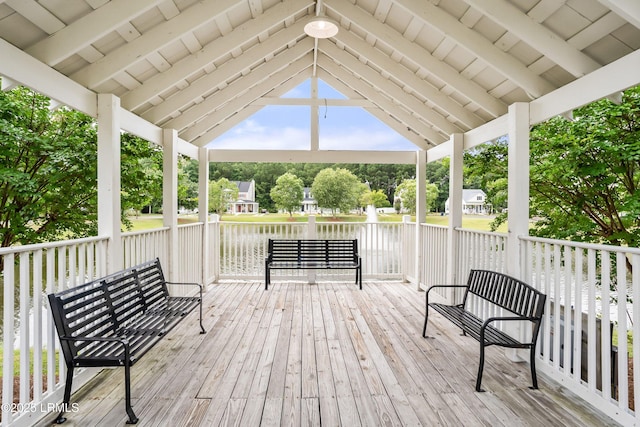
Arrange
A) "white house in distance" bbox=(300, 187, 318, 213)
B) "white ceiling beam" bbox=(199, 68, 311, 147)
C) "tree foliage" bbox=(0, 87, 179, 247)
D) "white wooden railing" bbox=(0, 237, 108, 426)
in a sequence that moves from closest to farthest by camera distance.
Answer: "white wooden railing" bbox=(0, 237, 108, 426) < "tree foliage" bbox=(0, 87, 179, 247) < "white ceiling beam" bbox=(199, 68, 311, 147) < "white house in distance" bbox=(300, 187, 318, 213)

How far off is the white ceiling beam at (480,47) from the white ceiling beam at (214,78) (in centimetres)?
176

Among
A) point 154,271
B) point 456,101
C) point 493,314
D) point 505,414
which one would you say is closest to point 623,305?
point 505,414

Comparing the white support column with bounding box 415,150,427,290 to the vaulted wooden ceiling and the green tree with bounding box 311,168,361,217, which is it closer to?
the vaulted wooden ceiling

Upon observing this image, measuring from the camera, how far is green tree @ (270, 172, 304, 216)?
8.58m

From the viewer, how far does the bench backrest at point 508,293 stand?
2.56 m

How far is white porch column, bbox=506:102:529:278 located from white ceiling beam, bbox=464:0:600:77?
0.58 m

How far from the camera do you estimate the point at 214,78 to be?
4.26m

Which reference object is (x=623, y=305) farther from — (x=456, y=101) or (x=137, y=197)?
(x=137, y=197)

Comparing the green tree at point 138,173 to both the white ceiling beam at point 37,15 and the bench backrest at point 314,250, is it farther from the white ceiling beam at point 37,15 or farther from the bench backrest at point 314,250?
the white ceiling beam at point 37,15

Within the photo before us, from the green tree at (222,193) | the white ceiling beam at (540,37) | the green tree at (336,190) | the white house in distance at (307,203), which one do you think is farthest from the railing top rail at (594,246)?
the green tree at (222,193)

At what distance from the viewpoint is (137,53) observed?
3.02 m

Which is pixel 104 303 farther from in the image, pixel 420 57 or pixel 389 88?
pixel 389 88

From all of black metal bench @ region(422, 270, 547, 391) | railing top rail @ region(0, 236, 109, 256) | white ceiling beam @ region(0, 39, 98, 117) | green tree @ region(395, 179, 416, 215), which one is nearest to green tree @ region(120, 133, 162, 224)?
white ceiling beam @ region(0, 39, 98, 117)

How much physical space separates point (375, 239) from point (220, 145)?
3.13 m
